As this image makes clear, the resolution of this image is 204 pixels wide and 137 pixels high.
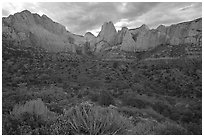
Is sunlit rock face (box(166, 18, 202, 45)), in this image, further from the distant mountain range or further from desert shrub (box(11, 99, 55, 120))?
desert shrub (box(11, 99, 55, 120))

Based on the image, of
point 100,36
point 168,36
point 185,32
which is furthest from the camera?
point 100,36

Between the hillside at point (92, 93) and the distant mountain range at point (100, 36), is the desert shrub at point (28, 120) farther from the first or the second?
the distant mountain range at point (100, 36)

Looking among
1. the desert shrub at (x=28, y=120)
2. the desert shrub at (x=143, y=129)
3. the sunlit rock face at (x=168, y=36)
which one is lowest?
the desert shrub at (x=143, y=129)

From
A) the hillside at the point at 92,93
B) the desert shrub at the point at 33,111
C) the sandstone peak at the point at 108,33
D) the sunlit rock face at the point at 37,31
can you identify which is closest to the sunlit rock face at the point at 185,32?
the hillside at the point at 92,93

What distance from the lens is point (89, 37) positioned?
120m

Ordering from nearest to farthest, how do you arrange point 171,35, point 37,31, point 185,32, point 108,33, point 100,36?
point 37,31, point 185,32, point 171,35, point 108,33, point 100,36

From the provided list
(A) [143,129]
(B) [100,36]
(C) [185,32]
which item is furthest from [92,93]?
(B) [100,36]

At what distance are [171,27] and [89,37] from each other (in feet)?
143

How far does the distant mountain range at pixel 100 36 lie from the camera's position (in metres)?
79.6

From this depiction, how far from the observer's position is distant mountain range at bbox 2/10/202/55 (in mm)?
79562

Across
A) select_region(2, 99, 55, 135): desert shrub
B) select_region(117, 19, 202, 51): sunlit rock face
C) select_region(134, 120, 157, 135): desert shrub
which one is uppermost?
select_region(117, 19, 202, 51): sunlit rock face

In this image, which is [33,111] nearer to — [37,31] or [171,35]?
[37,31]

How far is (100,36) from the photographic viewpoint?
→ 11244cm

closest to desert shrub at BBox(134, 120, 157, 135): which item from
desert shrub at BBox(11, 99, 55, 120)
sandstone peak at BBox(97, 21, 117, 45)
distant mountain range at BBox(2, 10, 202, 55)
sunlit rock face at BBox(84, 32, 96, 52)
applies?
desert shrub at BBox(11, 99, 55, 120)
